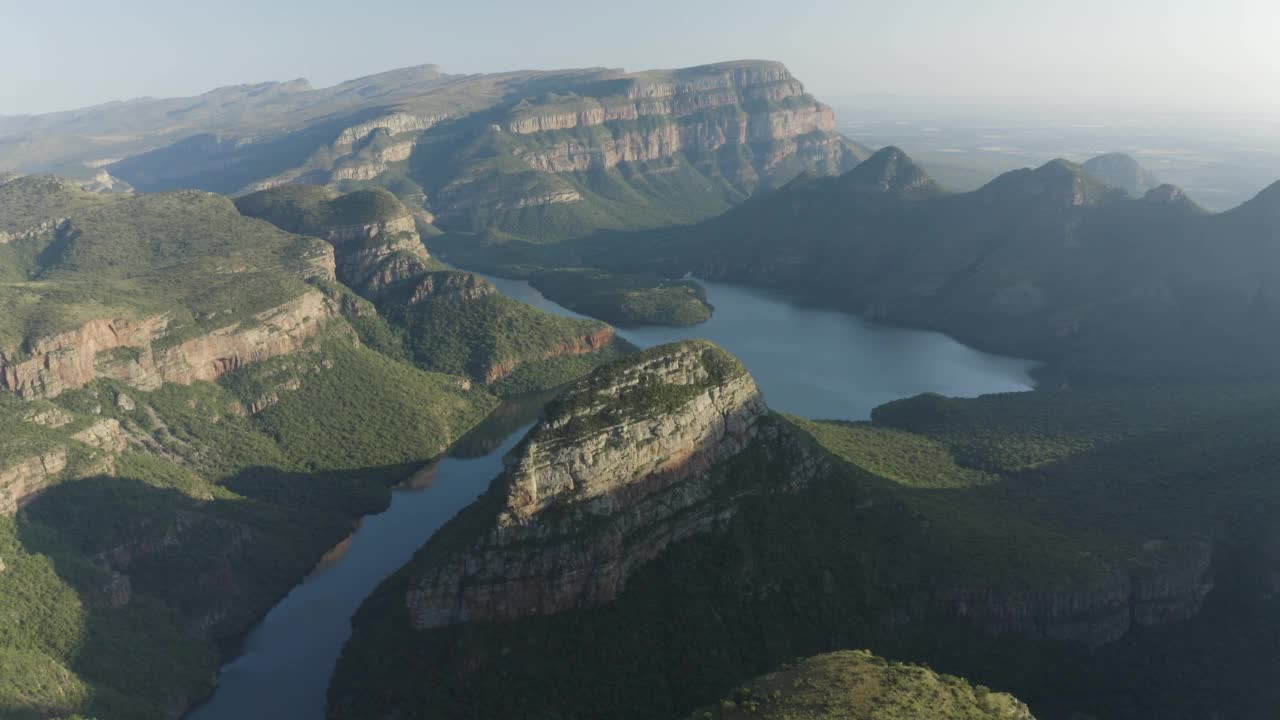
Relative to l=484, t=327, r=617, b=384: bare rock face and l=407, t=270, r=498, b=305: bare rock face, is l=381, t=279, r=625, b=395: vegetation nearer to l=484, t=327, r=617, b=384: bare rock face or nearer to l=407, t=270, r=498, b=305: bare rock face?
l=484, t=327, r=617, b=384: bare rock face

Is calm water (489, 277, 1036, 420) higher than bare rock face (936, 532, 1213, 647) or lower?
lower

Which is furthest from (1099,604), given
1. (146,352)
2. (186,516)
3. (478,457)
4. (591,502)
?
(146,352)

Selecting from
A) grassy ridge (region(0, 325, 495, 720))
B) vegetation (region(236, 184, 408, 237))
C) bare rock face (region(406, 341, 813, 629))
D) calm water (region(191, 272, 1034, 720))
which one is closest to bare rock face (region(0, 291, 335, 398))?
grassy ridge (region(0, 325, 495, 720))

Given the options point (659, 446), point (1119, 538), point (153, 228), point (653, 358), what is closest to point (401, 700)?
point (659, 446)

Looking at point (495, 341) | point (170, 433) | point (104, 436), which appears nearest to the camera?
point (104, 436)

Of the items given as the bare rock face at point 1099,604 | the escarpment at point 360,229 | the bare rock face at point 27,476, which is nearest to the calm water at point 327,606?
the bare rock face at point 27,476

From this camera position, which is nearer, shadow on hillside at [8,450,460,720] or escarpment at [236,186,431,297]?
shadow on hillside at [8,450,460,720]

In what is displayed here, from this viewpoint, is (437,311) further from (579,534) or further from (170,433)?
(579,534)
